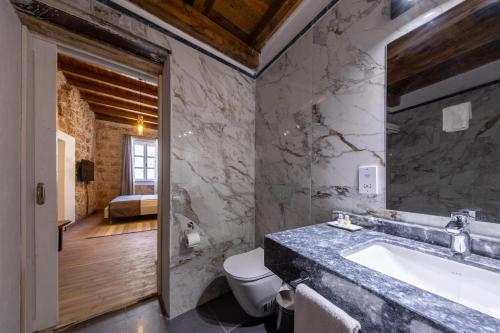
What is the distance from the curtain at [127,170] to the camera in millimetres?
5689

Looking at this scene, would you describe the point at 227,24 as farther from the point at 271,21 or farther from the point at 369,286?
the point at 369,286

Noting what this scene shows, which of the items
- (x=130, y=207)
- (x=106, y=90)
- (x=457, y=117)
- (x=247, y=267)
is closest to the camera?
(x=457, y=117)

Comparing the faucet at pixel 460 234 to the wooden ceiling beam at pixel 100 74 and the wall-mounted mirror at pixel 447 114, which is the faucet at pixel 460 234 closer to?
the wall-mounted mirror at pixel 447 114

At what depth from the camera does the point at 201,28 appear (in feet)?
5.14

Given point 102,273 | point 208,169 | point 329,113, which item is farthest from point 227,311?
point 329,113

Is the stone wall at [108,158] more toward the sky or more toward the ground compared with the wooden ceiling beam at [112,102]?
more toward the ground

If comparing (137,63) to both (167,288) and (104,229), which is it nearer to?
(167,288)

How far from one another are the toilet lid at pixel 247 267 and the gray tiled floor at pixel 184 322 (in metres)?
0.45

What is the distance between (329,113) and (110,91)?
4.49 m

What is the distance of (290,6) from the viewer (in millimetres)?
1437

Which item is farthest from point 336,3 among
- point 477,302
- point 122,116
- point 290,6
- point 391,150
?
point 122,116

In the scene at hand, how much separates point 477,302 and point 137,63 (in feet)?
7.43

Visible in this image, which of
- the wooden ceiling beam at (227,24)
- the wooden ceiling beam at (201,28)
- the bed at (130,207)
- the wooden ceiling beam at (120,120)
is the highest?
the wooden ceiling beam at (120,120)

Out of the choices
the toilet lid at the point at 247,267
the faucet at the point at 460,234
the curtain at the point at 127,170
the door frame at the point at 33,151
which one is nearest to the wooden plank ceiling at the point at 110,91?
the curtain at the point at 127,170
